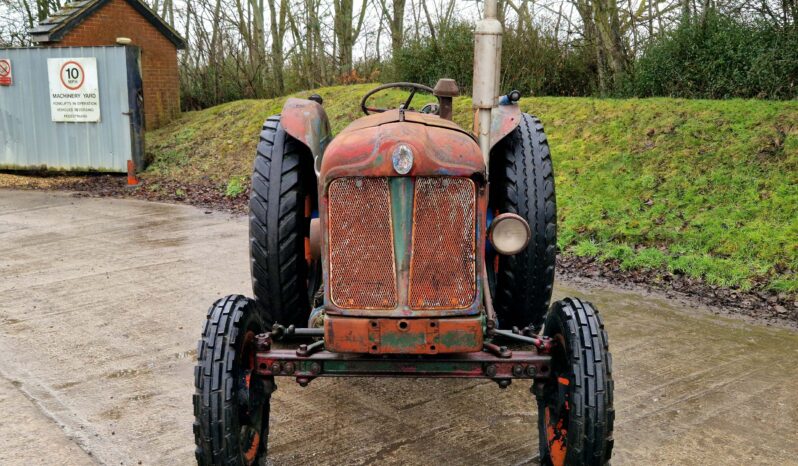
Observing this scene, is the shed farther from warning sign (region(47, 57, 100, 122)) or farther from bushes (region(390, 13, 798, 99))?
bushes (region(390, 13, 798, 99))

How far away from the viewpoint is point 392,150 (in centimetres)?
266

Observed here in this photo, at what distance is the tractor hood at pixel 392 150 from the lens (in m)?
2.67

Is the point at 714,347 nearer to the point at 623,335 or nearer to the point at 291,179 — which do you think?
the point at 623,335

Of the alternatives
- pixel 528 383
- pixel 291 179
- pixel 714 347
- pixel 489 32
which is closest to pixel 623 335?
pixel 714 347

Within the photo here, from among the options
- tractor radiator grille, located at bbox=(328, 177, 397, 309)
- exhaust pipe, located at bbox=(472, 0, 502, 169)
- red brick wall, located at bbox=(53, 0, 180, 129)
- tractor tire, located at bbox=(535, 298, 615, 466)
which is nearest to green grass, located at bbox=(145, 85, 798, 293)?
exhaust pipe, located at bbox=(472, 0, 502, 169)

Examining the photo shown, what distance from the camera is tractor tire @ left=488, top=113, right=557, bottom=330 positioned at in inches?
145

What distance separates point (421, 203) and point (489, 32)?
6.25ft

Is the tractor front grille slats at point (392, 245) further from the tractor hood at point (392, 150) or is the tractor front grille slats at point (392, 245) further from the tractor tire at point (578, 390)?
the tractor tire at point (578, 390)


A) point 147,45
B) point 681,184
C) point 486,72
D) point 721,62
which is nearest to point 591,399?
point 486,72

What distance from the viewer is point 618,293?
565 cm

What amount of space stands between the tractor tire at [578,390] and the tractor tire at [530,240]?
0.81 m

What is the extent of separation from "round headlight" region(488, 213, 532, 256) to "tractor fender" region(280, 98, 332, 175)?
41.7 inches

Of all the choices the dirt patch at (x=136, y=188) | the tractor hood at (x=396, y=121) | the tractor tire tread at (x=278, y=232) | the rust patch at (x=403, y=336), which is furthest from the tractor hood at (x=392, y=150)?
the dirt patch at (x=136, y=188)

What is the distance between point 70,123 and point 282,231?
10168 millimetres
